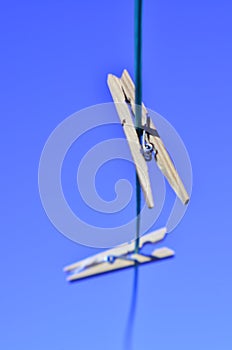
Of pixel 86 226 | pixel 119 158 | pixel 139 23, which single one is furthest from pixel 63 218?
pixel 139 23

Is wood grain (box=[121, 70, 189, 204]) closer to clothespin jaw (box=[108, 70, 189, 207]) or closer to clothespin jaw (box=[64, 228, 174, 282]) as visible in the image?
clothespin jaw (box=[108, 70, 189, 207])

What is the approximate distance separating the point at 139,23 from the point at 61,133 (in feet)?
1.05

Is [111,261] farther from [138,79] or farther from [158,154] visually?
[138,79]

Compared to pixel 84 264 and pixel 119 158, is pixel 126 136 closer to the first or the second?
pixel 119 158

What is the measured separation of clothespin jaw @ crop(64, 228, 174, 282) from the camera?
113 cm

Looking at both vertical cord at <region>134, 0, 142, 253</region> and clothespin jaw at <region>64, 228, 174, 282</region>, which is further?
clothespin jaw at <region>64, 228, 174, 282</region>

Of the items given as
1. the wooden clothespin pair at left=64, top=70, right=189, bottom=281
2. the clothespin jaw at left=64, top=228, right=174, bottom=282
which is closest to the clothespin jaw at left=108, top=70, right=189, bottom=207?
the wooden clothespin pair at left=64, top=70, right=189, bottom=281

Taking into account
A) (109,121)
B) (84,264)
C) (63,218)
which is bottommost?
(84,264)

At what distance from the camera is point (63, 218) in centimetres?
119

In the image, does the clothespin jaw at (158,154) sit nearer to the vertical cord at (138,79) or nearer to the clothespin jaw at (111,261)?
the vertical cord at (138,79)

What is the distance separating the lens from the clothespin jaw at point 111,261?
1.13 metres

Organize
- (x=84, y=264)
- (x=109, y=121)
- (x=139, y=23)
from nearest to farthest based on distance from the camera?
(x=139, y=23)
(x=84, y=264)
(x=109, y=121)

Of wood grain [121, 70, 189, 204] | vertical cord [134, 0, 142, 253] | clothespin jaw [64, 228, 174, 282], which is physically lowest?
clothespin jaw [64, 228, 174, 282]

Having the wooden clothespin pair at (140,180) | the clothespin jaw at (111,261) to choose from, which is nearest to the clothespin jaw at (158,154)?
the wooden clothespin pair at (140,180)
